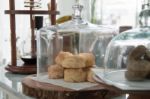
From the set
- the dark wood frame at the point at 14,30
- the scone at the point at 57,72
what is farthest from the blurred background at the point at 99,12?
the scone at the point at 57,72

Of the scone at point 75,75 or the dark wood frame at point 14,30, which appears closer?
the scone at point 75,75

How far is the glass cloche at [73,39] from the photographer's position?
2.93 ft

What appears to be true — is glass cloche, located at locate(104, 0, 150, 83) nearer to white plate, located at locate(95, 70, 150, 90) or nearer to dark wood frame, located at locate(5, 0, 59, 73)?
white plate, located at locate(95, 70, 150, 90)

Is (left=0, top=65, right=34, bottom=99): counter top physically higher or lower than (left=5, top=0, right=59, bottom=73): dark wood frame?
lower

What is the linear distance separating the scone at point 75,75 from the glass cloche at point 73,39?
0.40 ft

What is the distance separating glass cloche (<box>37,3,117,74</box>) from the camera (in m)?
0.89

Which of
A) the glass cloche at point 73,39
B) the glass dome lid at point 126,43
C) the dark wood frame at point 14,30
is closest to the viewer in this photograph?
the glass dome lid at point 126,43

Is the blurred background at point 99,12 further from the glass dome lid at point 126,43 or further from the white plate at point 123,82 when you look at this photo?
the white plate at point 123,82

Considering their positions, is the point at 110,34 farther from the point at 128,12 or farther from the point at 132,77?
the point at 128,12

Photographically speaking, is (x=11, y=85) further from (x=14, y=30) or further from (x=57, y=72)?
(x=14, y=30)

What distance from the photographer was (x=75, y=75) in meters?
0.74

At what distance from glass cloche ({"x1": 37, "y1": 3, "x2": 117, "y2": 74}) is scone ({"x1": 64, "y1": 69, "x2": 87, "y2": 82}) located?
0.12 m

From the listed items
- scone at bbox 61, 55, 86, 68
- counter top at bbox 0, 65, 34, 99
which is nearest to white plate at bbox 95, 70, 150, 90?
scone at bbox 61, 55, 86, 68

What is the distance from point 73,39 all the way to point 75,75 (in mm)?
214
